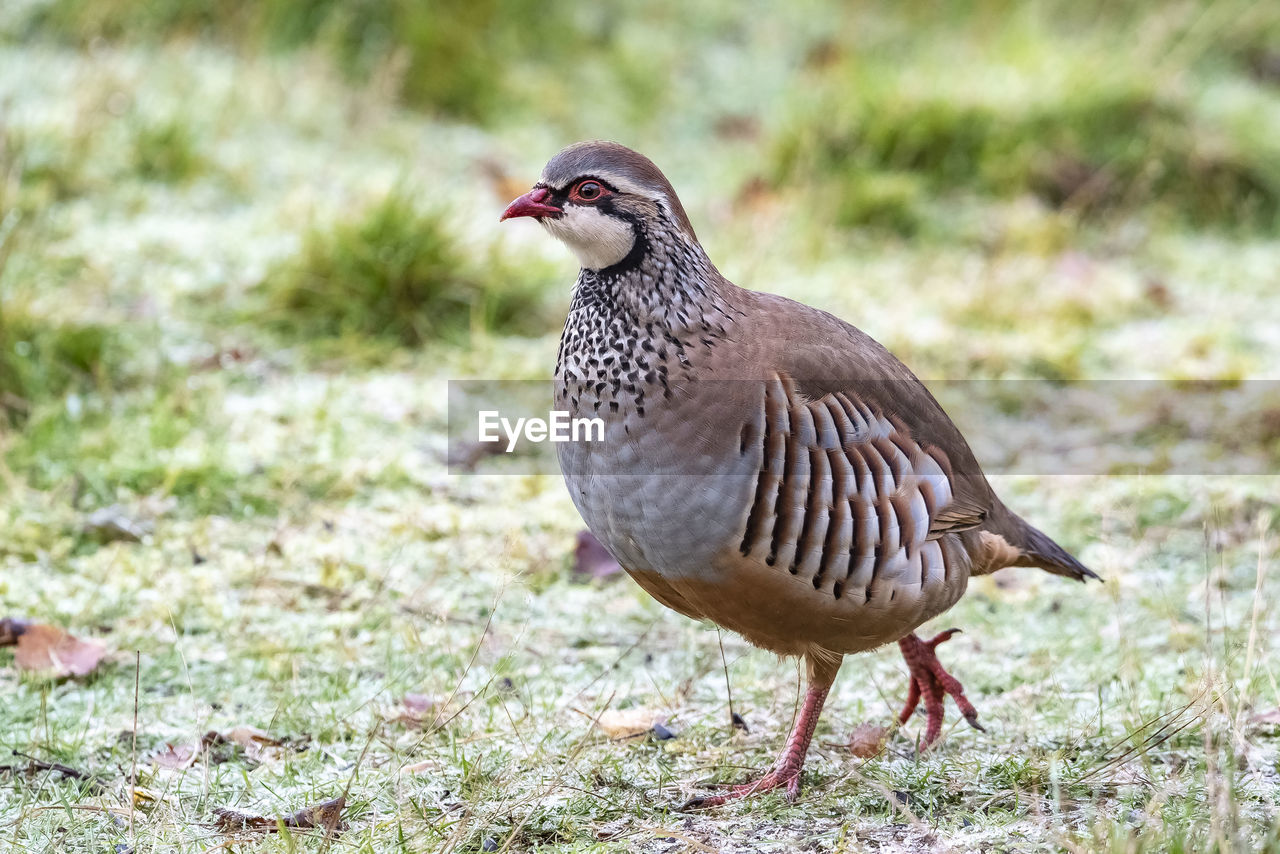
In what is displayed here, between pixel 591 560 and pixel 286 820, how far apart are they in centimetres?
144

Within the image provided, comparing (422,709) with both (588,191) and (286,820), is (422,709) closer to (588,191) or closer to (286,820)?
(286,820)

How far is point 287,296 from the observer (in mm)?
5086

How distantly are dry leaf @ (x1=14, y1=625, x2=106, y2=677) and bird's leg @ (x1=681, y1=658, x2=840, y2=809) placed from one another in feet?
4.52

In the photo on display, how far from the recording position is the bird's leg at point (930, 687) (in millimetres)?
2838

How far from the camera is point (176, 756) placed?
2.77m

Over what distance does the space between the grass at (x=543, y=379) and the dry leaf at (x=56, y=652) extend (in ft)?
0.16

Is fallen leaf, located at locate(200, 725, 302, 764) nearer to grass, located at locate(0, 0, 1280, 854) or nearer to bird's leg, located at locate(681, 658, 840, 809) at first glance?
grass, located at locate(0, 0, 1280, 854)

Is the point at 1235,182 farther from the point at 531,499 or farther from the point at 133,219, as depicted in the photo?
the point at 133,219

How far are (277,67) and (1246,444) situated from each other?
4896mm

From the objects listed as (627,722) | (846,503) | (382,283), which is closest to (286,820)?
(627,722)

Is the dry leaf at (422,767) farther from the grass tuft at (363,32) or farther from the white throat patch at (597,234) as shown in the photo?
the grass tuft at (363,32)

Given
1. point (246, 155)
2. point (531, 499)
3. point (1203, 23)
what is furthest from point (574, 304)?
point (1203, 23)

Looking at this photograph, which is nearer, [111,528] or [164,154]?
[111,528]

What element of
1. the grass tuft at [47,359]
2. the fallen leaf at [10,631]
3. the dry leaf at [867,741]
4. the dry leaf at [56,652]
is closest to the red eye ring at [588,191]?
the dry leaf at [867,741]
